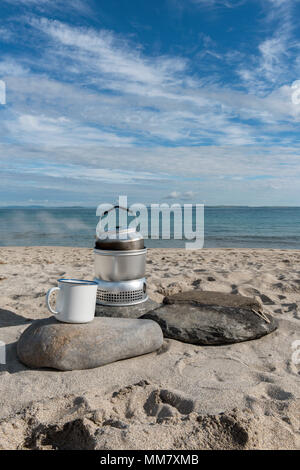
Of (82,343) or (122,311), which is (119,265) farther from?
(82,343)

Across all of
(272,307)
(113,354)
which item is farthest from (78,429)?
(272,307)

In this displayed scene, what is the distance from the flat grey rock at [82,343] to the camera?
9.62 ft

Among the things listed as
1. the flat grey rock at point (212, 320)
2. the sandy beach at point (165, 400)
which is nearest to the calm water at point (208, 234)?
the flat grey rock at point (212, 320)

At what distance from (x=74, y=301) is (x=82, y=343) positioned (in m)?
0.36

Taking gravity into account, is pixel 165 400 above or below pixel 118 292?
below

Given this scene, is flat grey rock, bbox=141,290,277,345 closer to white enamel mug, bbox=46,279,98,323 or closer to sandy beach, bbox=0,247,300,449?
sandy beach, bbox=0,247,300,449

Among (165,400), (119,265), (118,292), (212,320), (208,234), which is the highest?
(119,265)

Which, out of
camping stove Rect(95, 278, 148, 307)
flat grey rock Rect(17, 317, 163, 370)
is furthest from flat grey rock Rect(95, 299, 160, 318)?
flat grey rock Rect(17, 317, 163, 370)

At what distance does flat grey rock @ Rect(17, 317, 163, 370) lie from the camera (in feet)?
9.62

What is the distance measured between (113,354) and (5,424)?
107 centimetres

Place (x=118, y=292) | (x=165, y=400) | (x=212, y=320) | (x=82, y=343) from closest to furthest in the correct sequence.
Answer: (x=165, y=400) → (x=82, y=343) → (x=212, y=320) → (x=118, y=292)

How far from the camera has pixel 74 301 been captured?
10.2 feet

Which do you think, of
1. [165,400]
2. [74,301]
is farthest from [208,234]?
[165,400]

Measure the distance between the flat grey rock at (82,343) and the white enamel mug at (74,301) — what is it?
0.07 metres
